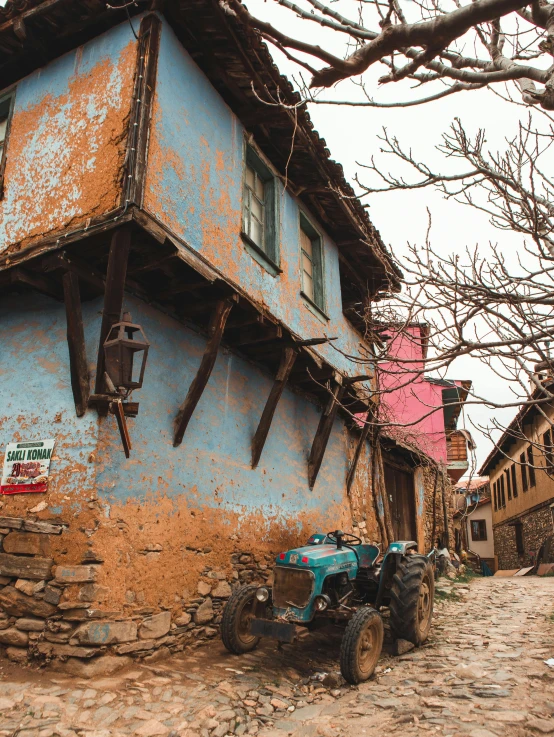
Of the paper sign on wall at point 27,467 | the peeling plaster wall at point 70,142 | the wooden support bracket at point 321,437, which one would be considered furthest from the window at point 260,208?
the paper sign on wall at point 27,467

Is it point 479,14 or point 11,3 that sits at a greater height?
point 11,3

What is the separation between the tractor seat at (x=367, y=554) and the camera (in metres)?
6.42

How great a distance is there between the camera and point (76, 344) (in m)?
5.24

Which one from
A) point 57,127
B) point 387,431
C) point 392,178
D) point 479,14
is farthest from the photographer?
point 387,431

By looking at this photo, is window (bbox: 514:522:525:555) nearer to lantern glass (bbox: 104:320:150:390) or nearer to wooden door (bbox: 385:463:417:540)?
wooden door (bbox: 385:463:417:540)

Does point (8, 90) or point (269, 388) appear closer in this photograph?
point (8, 90)

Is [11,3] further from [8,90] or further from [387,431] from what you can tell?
[387,431]

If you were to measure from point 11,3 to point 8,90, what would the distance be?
1.11m

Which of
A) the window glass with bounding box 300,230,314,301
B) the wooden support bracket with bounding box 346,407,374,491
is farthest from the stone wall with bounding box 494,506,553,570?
the window glass with bounding box 300,230,314,301

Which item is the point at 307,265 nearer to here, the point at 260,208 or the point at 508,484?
the point at 260,208

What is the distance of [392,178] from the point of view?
4289mm

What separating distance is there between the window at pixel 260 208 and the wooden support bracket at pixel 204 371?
157 cm

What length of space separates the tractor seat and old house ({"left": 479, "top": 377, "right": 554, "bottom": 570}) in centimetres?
1098

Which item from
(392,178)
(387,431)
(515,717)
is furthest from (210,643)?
(387,431)
